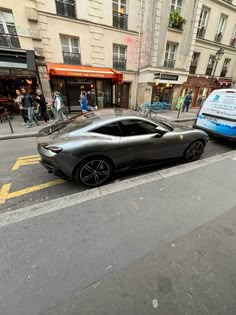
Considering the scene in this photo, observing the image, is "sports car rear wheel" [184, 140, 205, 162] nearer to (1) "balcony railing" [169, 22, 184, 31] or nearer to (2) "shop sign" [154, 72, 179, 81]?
(2) "shop sign" [154, 72, 179, 81]

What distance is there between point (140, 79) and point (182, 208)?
12559 mm

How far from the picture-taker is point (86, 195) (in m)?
2.84

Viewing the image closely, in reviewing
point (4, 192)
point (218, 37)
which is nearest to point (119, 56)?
point (218, 37)

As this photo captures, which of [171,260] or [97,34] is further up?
Result: [97,34]

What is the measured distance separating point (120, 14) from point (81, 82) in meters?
5.46

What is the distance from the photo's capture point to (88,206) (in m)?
2.58

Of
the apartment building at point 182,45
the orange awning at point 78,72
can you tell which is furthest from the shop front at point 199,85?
the orange awning at point 78,72

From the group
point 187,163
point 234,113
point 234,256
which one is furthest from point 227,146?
point 234,256

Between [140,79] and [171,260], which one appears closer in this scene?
[171,260]

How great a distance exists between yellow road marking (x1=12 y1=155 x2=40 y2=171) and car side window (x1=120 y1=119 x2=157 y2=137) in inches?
104

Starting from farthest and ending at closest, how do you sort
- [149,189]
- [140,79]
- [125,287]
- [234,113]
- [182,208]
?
[140,79] < [234,113] < [149,189] < [182,208] < [125,287]

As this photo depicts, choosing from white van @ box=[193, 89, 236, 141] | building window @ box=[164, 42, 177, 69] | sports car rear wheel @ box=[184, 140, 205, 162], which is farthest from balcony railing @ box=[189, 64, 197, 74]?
sports car rear wheel @ box=[184, 140, 205, 162]

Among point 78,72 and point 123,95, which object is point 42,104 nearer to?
point 78,72

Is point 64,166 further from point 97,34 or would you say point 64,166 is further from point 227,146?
point 97,34
